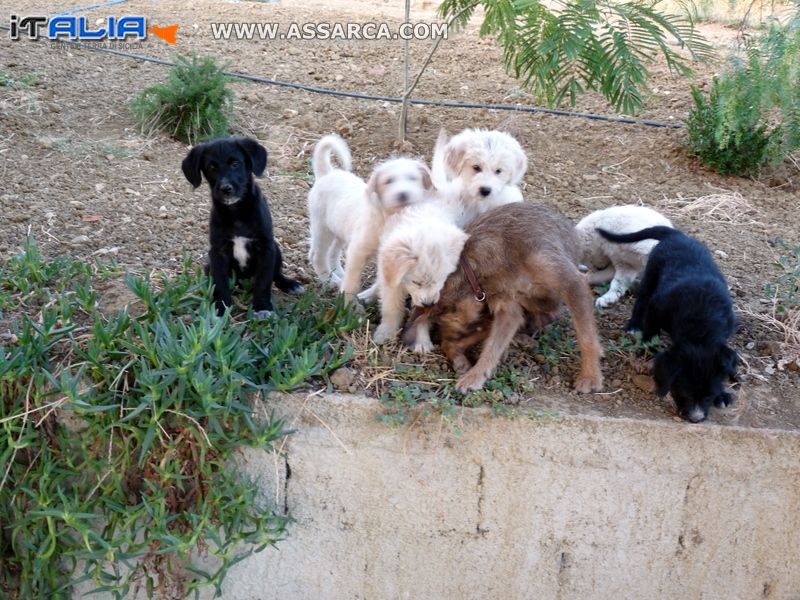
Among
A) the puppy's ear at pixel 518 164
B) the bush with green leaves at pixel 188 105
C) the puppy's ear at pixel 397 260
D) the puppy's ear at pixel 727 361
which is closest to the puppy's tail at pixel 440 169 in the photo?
the puppy's ear at pixel 518 164

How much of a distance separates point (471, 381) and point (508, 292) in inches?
20.2

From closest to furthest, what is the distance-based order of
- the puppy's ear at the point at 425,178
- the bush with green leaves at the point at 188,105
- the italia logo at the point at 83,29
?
the puppy's ear at the point at 425,178
the bush with green leaves at the point at 188,105
the italia logo at the point at 83,29

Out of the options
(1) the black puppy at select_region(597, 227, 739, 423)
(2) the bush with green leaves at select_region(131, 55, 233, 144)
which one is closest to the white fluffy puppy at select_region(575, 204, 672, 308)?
(1) the black puppy at select_region(597, 227, 739, 423)

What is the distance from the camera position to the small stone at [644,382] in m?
4.34

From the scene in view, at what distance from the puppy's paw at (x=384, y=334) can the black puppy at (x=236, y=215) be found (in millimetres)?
642

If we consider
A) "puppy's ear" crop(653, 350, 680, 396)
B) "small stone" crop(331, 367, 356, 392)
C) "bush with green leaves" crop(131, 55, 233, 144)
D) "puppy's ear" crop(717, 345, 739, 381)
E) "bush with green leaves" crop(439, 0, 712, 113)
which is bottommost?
"small stone" crop(331, 367, 356, 392)

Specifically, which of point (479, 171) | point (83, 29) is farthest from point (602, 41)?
point (83, 29)

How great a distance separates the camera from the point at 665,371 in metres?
4.08

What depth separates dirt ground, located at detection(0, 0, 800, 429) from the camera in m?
5.06

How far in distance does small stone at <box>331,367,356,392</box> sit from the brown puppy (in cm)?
56

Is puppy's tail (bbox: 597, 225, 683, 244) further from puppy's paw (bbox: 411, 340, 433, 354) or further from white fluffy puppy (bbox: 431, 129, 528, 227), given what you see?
puppy's paw (bbox: 411, 340, 433, 354)

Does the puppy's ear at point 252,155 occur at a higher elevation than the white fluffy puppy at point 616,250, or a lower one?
higher

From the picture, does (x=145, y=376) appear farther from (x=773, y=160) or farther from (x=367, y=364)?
(x=773, y=160)

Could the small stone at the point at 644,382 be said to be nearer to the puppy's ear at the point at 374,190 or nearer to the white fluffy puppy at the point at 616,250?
the white fluffy puppy at the point at 616,250
